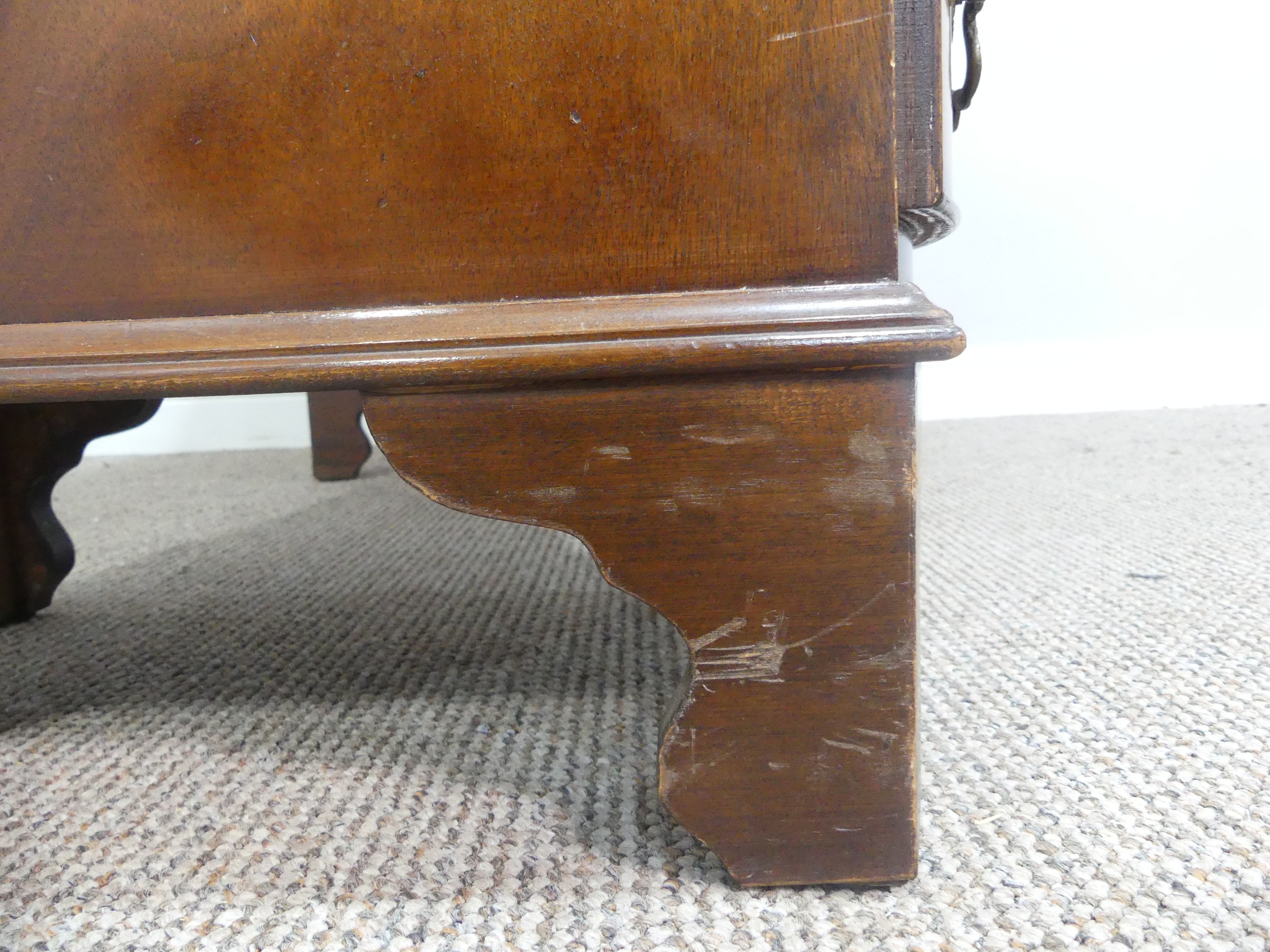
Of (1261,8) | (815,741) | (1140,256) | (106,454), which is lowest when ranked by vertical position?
(106,454)

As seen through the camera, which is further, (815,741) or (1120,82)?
(1120,82)

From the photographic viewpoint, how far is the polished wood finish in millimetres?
344

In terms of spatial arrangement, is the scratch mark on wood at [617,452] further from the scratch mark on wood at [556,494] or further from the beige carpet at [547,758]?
the beige carpet at [547,758]

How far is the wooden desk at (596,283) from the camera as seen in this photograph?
348 millimetres

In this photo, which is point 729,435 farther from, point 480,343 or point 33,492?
point 33,492

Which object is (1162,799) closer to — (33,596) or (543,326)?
(543,326)

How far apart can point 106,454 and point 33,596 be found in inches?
50.1

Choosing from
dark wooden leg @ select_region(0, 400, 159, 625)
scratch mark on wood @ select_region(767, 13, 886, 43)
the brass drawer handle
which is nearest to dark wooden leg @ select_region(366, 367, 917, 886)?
scratch mark on wood @ select_region(767, 13, 886, 43)

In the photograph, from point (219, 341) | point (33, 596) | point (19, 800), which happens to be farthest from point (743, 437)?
point (33, 596)

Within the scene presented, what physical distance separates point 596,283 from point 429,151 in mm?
79

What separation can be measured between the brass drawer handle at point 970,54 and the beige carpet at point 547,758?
0.33 m

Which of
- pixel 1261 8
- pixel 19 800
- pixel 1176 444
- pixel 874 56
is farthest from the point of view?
pixel 1261 8

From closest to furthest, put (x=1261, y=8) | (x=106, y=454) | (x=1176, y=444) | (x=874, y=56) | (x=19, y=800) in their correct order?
(x=874, y=56) < (x=19, y=800) < (x=1176, y=444) < (x=1261, y=8) < (x=106, y=454)

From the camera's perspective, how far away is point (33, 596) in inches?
30.8
